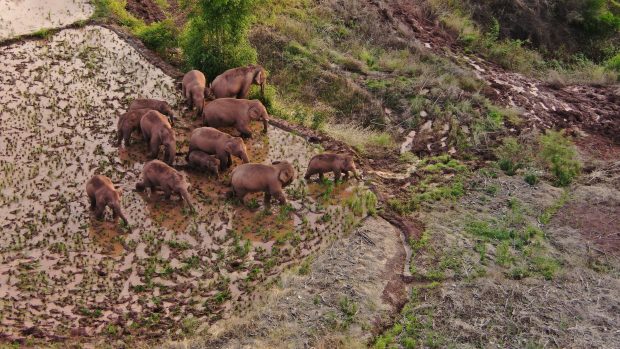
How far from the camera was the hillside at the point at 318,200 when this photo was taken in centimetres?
1058

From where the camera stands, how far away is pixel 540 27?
83.7ft

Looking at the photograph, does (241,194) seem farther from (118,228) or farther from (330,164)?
(118,228)

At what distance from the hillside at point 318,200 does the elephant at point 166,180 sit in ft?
1.24

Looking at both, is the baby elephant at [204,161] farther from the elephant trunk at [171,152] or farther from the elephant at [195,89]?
the elephant at [195,89]

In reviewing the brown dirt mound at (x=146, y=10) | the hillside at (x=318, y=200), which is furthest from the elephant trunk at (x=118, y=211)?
Answer: the brown dirt mound at (x=146, y=10)

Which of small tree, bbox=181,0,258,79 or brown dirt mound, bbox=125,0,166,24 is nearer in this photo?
small tree, bbox=181,0,258,79

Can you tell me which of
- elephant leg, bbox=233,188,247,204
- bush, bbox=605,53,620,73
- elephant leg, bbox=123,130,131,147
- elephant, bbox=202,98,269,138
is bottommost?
elephant leg, bbox=123,130,131,147

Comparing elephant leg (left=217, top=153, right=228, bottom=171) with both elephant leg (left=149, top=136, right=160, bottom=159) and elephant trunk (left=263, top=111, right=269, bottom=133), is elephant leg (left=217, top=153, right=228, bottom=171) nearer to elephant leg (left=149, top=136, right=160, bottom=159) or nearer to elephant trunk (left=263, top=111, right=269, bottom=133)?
elephant leg (left=149, top=136, right=160, bottom=159)

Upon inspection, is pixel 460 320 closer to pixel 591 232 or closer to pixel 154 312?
A: pixel 591 232

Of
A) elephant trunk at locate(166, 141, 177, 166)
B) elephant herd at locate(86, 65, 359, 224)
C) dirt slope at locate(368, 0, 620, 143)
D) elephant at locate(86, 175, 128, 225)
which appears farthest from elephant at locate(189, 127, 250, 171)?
dirt slope at locate(368, 0, 620, 143)

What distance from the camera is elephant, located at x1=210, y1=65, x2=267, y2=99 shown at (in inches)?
653

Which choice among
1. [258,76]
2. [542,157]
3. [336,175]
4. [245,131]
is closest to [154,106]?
[245,131]

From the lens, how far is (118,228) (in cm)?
1216

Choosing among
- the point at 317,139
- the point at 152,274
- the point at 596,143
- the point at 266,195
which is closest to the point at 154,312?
the point at 152,274
